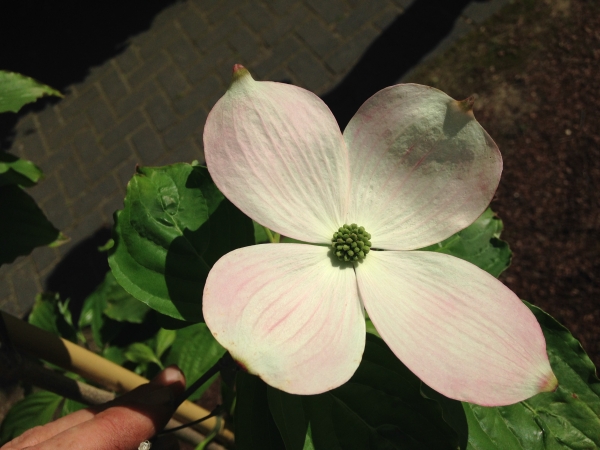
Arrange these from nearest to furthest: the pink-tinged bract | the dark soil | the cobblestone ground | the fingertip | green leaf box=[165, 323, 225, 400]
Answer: the pink-tinged bract, the fingertip, green leaf box=[165, 323, 225, 400], the dark soil, the cobblestone ground

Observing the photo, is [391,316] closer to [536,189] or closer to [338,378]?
[338,378]

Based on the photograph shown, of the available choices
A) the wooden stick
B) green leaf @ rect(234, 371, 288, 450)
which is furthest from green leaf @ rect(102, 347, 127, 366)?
green leaf @ rect(234, 371, 288, 450)

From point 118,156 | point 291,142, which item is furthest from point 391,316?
point 118,156

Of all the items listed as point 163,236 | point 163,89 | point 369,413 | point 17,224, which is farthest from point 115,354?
point 163,89

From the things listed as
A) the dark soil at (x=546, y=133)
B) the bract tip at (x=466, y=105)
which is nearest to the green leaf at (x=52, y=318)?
the bract tip at (x=466, y=105)

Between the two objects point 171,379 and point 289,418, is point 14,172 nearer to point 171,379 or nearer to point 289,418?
point 171,379

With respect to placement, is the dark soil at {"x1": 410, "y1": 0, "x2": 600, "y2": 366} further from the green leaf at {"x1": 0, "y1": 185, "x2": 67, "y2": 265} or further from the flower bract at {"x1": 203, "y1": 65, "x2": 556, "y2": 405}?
the green leaf at {"x1": 0, "y1": 185, "x2": 67, "y2": 265}

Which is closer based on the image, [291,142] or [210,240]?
[291,142]
